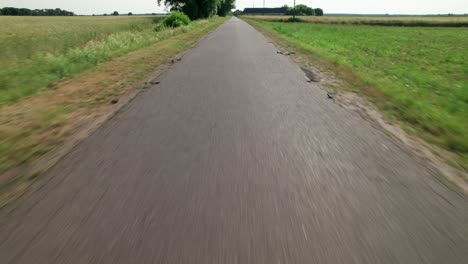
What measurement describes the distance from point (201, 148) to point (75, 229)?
1.82m

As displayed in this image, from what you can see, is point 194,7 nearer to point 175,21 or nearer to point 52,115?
point 175,21

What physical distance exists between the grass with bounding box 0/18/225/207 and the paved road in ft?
1.56

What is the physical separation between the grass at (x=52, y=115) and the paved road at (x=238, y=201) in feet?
1.56

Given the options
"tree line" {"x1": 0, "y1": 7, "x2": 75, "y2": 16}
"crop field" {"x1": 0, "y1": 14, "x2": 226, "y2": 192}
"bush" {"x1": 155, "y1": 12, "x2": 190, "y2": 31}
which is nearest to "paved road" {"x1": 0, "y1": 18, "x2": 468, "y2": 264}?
"crop field" {"x1": 0, "y1": 14, "x2": 226, "y2": 192}

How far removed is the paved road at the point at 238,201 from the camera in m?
2.09

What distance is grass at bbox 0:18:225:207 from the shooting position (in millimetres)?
3541

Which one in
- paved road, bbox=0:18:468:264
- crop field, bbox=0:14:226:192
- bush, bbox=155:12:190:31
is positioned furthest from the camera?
bush, bbox=155:12:190:31

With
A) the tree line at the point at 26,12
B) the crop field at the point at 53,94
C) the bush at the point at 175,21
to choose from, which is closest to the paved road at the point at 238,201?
the crop field at the point at 53,94

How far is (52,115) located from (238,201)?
427cm

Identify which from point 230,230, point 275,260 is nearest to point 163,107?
point 230,230

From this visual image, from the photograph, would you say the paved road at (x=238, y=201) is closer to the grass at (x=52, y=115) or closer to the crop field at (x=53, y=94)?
the grass at (x=52, y=115)

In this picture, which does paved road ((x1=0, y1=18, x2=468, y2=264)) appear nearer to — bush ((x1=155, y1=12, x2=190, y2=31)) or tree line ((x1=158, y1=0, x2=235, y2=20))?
bush ((x1=155, y1=12, x2=190, y2=31))

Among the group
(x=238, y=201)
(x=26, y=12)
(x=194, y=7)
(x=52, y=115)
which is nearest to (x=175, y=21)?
(x=194, y=7)

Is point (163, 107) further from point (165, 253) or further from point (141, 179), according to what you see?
Result: point (165, 253)
